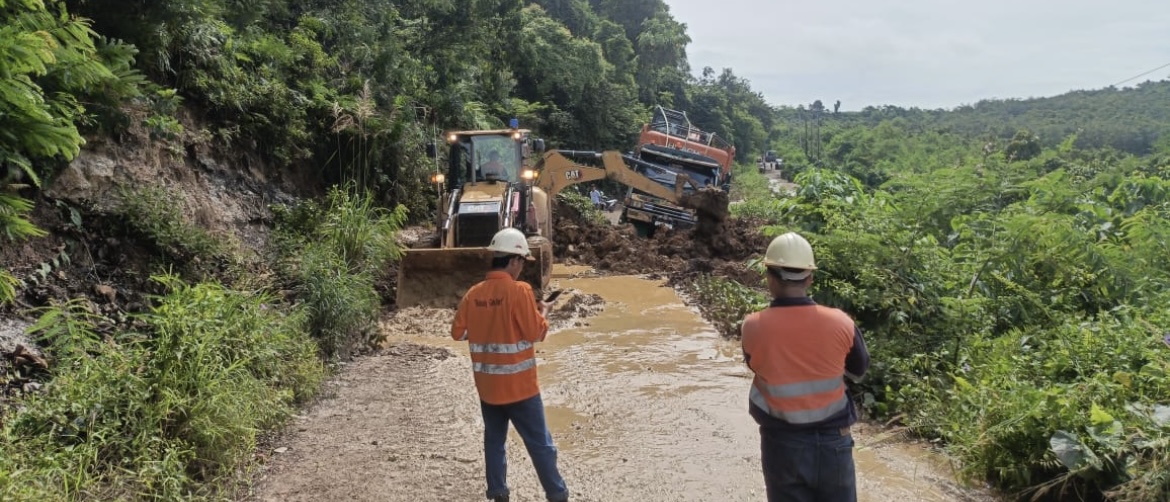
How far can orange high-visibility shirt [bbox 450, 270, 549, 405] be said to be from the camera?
370cm

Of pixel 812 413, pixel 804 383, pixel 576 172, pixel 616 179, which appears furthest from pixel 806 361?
pixel 616 179

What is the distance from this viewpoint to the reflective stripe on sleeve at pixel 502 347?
3.70 m

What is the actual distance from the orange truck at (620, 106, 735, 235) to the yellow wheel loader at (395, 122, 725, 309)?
17.4 ft

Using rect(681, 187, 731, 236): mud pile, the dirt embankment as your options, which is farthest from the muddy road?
rect(681, 187, 731, 236): mud pile

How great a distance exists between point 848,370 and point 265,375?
416 centimetres

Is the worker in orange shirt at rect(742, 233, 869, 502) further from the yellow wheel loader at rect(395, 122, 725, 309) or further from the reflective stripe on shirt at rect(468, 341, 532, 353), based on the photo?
the yellow wheel loader at rect(395, 122, 725, 309)

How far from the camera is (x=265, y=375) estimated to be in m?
5.18

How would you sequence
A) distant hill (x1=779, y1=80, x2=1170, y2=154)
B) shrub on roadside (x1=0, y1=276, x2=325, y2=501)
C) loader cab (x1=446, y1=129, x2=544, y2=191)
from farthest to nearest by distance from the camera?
distant hill (x1=779, y1=80, x2=1170, y2=154), loader cab (x1=446, y1=129, x2=544, y2=191), shrub on roadside (x1=0, y1=276, x2=325, y2=501)

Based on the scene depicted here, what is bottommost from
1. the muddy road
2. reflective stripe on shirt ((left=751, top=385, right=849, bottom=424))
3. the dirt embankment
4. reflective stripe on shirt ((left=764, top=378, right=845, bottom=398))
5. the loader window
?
the dirt embankment

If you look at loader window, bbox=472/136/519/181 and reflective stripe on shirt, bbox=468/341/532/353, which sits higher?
loader window, bbox=472/136/519/181

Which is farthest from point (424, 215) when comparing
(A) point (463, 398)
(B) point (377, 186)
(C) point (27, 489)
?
(C) point (27, 489)

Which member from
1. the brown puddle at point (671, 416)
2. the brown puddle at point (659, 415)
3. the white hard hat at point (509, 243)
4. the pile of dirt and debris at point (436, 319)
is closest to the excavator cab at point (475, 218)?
the pile of dirt and debris at point (436, 319)

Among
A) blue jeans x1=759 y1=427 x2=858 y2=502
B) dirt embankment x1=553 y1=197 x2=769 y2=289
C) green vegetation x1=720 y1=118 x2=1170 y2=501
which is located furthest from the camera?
dirt embankment x1=553 y1=197 x2=769 y2=289

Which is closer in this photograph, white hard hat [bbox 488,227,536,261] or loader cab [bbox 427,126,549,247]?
white hard hat [bbox 488,227,536,261]
